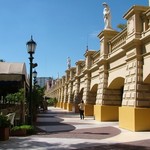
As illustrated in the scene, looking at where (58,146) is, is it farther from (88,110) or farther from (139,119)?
(88,110)

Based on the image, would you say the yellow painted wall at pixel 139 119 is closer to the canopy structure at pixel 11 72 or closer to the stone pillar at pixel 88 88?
the canopy structure at pixel 11 72

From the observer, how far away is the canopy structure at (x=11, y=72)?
1275 centimetres

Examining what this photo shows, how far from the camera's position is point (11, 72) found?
12.9m

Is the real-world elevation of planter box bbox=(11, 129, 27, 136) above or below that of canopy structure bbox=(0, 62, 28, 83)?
below

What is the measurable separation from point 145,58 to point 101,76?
7413 millimetres

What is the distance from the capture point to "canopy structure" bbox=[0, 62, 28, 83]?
41.8 feet

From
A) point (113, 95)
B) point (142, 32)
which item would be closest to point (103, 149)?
point (142, 32)

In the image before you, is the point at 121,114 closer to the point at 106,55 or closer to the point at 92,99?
the point at 106,55

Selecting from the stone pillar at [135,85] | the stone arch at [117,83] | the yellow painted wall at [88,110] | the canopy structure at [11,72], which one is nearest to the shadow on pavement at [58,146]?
the canopy structure at [11,72]

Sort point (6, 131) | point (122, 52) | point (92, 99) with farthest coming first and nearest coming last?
point (92, 99) → point (122, 52) → point (6, 131)

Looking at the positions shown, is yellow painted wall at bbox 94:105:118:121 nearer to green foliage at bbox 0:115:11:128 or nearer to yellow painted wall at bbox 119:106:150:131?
yellow painted wall at bbox 119:106:150:131

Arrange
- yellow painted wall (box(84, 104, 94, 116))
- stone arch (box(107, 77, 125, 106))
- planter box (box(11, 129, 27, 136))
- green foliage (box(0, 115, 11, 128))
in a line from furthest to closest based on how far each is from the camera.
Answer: yellow painted wall (box(84, 104, 94, 116))
stone arch (box(107, 77, 125, 106))
planter box (box(11, 129, 27, 136))
green foliage (box(0, 115, 11, 128))

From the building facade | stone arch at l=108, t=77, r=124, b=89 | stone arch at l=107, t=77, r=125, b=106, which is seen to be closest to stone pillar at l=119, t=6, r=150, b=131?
the building facade

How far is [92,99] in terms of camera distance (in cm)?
2702
